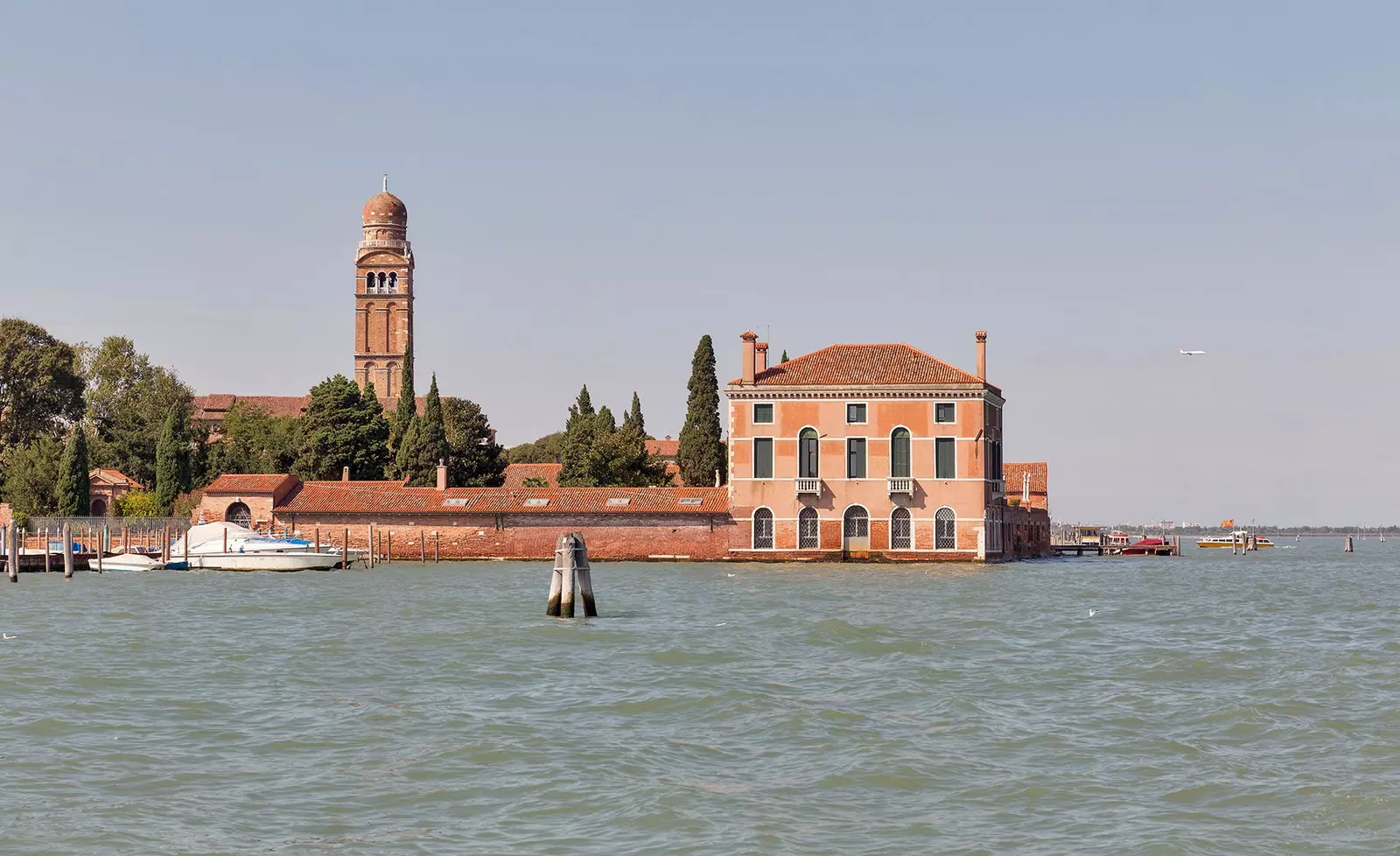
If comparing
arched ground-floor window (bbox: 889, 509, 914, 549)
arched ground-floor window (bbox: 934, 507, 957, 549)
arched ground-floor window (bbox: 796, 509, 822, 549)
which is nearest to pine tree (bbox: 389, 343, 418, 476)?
arched ground-floor window (bbox: 796, 509, 822, 549)

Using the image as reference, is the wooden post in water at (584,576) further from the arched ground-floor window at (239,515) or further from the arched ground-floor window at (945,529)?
the arched ground-floor window at (239,515)

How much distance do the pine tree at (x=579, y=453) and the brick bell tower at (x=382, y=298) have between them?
25.2 m

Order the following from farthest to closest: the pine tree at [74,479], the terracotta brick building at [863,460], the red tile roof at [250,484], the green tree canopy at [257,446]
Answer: the green tree canopy at [257,446]
the pine tree at [74,479]
the red tile roof at [250,484]
the terracotta brick building at [863,460]

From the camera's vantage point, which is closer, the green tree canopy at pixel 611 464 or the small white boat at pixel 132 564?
the small white boat at pixel 132 564

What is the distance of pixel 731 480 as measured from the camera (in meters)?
48.2

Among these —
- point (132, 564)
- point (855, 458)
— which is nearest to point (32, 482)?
point (132, 564)

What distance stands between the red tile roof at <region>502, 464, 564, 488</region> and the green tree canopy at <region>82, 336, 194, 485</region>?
14109mm

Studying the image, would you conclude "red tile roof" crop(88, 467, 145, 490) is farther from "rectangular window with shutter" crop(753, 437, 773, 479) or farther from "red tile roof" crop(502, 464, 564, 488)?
"rectangular window with shutter" crop(753, 437, 773, 479)

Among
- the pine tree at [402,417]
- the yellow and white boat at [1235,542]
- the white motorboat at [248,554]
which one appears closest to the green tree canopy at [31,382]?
the pine tree at [402,417]

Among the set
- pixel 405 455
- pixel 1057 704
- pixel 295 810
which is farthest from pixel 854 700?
pixel 405 455

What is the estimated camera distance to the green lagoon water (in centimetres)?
1029

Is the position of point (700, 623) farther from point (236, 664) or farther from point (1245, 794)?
point (1245, 794)

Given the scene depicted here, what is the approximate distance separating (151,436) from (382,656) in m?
51.6

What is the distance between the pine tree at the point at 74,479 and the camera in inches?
2232
